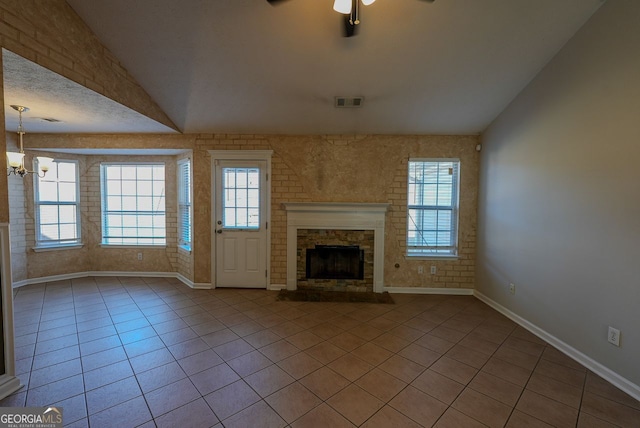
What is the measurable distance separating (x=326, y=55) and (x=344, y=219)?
2.20 meters

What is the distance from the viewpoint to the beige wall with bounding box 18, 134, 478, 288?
401 centimetres

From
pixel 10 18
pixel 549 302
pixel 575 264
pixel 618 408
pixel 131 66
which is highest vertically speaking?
pixel 131 66

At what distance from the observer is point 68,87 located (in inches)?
91.1

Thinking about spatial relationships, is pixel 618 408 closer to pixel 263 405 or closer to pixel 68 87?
pixel 263 405

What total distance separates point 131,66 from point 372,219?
3.46 m

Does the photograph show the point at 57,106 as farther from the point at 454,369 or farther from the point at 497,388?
the point at 497,388

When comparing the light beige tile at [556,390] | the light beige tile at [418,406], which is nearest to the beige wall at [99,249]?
the light beige tile at [418,406]

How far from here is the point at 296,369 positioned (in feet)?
7.20

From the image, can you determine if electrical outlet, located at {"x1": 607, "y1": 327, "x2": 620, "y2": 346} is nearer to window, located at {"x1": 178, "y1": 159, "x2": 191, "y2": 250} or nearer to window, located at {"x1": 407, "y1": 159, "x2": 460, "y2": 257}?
window, located at {"x1": 407, "y1": 159, "x2": 460, "y2": 257}

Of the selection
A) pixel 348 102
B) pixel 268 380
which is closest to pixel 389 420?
pixel 268 380

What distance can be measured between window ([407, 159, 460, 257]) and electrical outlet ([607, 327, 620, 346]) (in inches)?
78.5

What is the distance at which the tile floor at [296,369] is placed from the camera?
1734mm

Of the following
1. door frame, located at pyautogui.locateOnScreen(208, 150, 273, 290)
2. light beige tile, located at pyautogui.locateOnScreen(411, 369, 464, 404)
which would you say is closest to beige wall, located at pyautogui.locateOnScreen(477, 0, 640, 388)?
light beige tile, located at pyautogui.locateOnScreen(411, 369, 464, 404)

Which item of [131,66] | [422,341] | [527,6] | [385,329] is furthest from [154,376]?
[527,6]
